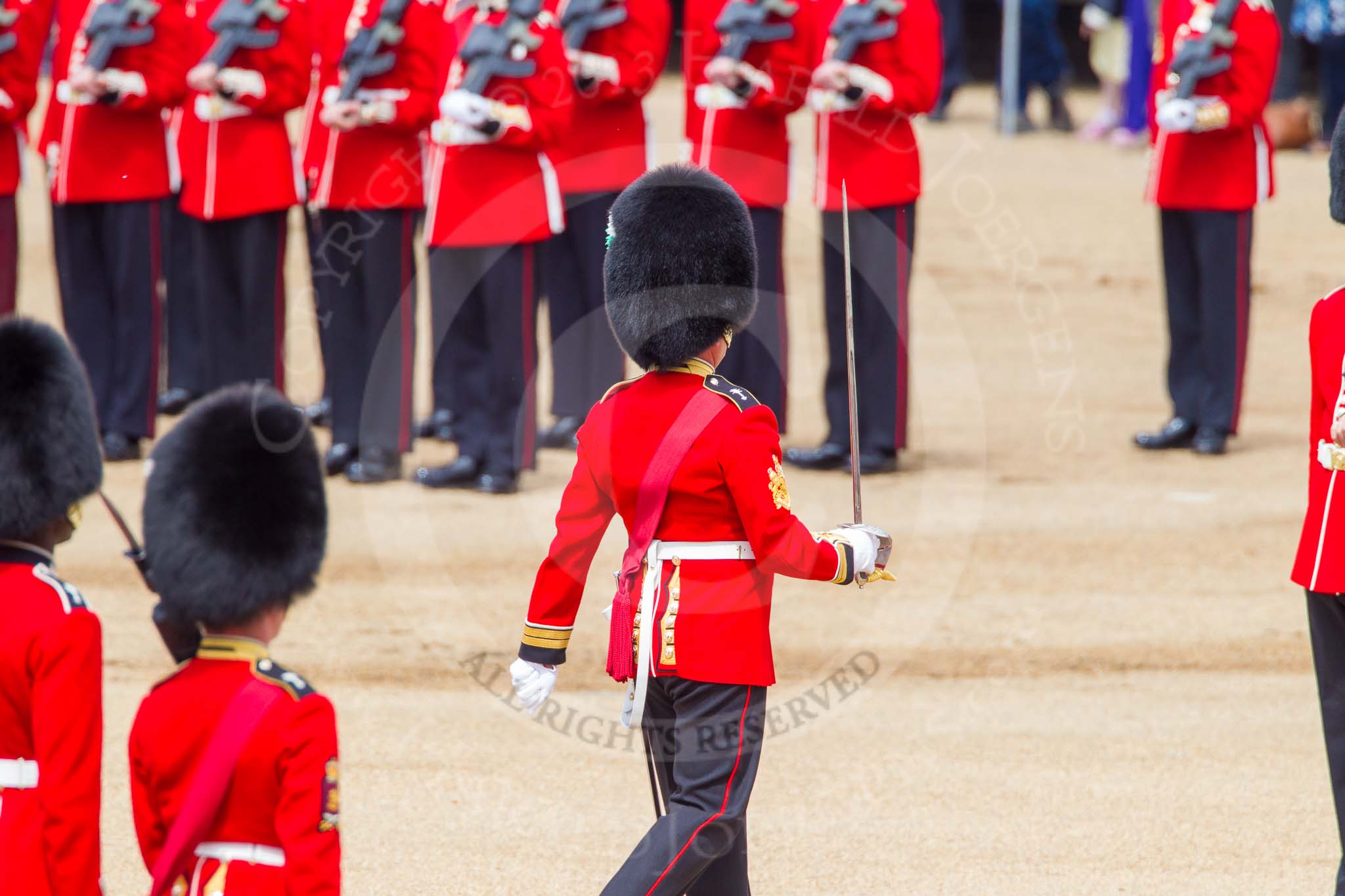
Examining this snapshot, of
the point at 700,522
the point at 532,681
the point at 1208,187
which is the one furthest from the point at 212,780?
the point at 1208,187

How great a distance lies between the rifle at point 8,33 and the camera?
20.2 feet

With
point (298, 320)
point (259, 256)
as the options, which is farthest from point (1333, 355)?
point (298, 320)

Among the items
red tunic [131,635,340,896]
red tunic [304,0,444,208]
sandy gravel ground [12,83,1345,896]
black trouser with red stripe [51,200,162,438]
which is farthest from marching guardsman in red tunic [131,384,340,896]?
black trouser with red stripe [51,200,162,438]

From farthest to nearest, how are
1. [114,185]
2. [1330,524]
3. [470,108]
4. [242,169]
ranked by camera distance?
[114,185], [242,169], [470,108], [1330,524]

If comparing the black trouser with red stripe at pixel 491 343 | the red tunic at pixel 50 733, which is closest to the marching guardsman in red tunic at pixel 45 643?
the red tunic at pixel 50 733

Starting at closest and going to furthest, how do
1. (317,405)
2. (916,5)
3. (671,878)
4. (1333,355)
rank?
(671,878), (1333,355), (916,5), (317,405)

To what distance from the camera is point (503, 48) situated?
5.66m

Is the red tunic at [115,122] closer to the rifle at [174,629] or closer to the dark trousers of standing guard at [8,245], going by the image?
the dark trousers of standing guard at [8,245]

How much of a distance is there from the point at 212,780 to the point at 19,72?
15.2 ft

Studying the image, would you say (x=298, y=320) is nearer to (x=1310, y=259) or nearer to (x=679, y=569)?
(x=1310, y=259)

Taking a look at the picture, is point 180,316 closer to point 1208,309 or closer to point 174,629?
point 1208,309

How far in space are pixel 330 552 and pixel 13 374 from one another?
2994 mm

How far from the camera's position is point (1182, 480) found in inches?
242

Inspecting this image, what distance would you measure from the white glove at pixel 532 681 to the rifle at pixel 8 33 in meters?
4.09
